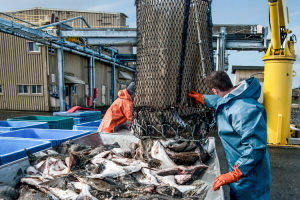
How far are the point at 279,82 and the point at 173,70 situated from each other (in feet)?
17.2

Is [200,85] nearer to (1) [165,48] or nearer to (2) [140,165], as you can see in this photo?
(1) [165,48]

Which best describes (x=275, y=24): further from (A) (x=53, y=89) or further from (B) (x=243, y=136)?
(A) (x=53, y=89)

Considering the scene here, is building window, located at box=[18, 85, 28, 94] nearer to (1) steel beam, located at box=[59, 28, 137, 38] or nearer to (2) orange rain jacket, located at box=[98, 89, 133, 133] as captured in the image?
(1) steel beam, located at box=[59, 28, 137, 38]

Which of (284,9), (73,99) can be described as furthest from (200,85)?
(73,99)

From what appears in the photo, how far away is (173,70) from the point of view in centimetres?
233

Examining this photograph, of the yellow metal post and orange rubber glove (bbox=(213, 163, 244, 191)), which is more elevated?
the yellow metal post

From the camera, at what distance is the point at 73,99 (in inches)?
701

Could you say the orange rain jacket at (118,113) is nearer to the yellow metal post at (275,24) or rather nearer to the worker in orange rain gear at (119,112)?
the worker in orange rain gear at (119,112)

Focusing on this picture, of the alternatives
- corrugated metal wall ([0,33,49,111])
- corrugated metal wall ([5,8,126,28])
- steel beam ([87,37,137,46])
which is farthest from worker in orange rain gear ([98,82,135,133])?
corrugated metal wall ([5,8,126,28])

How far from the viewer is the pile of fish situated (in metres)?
1.93

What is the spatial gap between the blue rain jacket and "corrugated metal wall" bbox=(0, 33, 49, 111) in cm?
1585

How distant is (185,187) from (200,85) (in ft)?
3.48

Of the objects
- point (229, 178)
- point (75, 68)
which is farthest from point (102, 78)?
point (229, 178)

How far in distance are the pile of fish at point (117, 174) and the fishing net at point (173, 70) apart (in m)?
0.23
